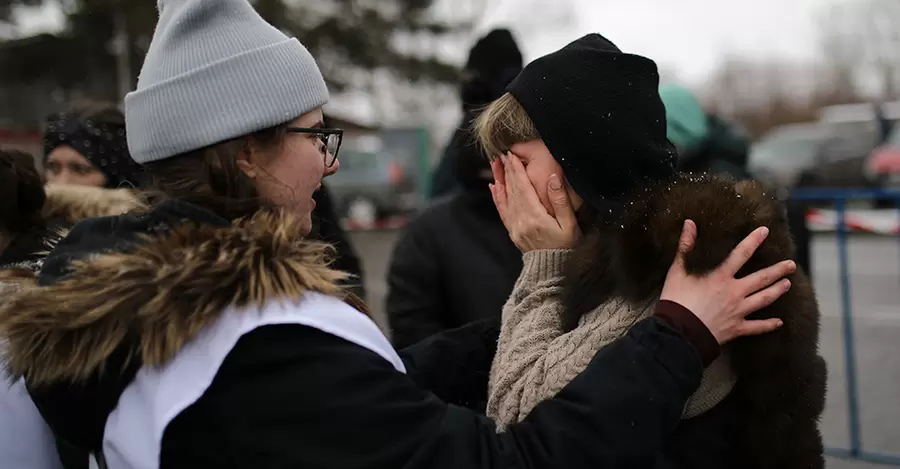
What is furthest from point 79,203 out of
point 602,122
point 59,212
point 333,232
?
point 602,122

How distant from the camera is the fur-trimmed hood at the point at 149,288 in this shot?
3.88ft

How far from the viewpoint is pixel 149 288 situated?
120 centimetres

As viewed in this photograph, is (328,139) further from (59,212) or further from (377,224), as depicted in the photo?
(377,224)

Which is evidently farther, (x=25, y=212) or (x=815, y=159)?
(x=815, y=159)

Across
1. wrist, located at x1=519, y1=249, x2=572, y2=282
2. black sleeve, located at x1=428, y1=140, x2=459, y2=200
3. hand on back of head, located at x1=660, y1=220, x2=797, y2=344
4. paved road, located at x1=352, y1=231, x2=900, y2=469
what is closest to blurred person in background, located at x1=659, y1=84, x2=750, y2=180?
paved road, located at x1=352, y1=231, x2=900, y2=469

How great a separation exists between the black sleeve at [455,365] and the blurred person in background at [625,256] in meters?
0.15

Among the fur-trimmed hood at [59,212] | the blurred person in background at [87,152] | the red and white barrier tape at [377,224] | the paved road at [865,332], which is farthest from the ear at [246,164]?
the red and white barrier tape at [377,224]

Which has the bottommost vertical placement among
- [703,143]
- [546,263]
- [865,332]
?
[865,332]

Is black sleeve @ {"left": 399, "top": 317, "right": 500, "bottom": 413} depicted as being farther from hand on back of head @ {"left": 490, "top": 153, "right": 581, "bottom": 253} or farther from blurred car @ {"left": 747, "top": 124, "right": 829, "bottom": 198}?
blurred car @ {"left": 747, "top": 124, "right": 829, "bottom": 198}

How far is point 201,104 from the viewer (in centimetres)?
133

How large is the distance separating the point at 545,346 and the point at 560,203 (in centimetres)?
29

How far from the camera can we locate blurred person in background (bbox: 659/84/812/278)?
3.73m

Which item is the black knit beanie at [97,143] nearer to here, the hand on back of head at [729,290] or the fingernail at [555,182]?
the fingernail at [555,182]

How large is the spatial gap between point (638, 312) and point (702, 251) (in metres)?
0.16
